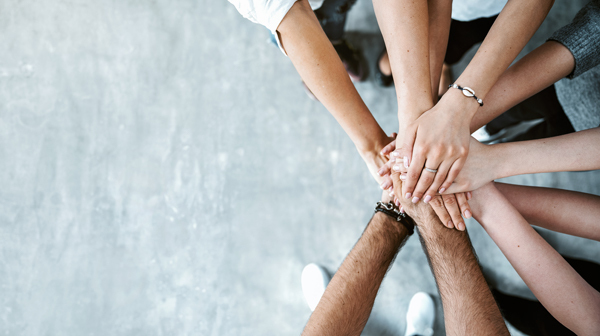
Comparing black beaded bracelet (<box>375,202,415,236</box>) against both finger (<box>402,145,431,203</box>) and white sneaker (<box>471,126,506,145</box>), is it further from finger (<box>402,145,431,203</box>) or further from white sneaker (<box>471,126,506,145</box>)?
white sneaker (<box>471,126,506,145</box>)

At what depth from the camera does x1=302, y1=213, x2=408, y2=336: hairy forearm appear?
3.04 feet

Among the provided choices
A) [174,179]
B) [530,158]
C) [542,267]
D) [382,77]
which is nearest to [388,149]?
[530,158]

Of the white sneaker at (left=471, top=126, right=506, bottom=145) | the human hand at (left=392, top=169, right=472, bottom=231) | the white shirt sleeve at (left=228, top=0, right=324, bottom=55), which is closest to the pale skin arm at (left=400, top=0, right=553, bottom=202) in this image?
the human hand at (left=392, top=169, right=472, bottom=231)

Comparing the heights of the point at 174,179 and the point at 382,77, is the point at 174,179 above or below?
below

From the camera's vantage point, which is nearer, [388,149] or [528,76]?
[528,76]

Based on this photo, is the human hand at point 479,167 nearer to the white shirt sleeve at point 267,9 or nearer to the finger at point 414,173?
the finger at point 414,173

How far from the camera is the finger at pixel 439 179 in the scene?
90 cm

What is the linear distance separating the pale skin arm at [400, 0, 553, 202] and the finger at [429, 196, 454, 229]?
0.35 feet

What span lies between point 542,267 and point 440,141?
460 mm

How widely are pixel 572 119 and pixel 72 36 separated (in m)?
2.34

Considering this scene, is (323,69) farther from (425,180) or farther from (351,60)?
(351,60)

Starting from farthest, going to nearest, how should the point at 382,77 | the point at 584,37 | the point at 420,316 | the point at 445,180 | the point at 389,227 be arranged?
the point at 382,77 → the point at 420,316 → the point at 389,227 → the point at 445,180 → the point at 584,37

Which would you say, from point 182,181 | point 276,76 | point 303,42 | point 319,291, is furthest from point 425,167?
point 182,181

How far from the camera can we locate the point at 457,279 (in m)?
0.92
